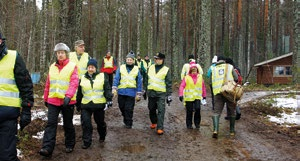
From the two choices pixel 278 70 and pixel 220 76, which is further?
pixel 278 70

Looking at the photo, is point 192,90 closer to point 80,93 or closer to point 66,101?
point 80,93

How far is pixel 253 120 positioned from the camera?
399 inches

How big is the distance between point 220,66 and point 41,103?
6.38 metres

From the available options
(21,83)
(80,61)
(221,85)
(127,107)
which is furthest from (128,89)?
(21,83)

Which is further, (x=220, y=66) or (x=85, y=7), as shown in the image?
(x=85, y=7)

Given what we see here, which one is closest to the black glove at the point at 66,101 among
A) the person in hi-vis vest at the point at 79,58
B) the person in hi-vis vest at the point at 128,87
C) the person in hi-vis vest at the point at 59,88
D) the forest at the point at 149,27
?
the person in hi-vis vest at the point at 59,88

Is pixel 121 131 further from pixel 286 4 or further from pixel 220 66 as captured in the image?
pixel 286 4

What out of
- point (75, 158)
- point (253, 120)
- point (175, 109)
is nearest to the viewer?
point (75, 158)

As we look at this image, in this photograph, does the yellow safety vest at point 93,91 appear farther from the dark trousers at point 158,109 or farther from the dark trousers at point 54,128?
the dark trousers at point 158,109

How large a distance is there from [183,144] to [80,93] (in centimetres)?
260

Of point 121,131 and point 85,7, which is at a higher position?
point 85,7

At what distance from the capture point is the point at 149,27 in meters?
43.3

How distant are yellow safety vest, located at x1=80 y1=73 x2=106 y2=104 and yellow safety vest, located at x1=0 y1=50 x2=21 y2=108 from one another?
251 centimetres

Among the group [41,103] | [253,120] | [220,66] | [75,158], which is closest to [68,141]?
[75,158]
